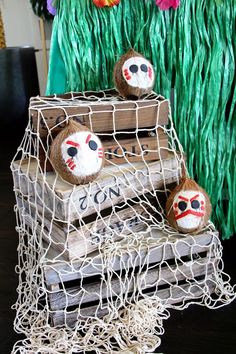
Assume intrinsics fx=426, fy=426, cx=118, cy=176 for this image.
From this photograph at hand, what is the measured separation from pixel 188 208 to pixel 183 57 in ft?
1.20

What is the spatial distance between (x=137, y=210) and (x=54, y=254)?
20 cm

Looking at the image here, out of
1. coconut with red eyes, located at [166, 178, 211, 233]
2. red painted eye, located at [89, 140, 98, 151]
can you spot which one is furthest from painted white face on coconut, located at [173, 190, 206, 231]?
red painted eye, located at [89, 140, 98, 151]

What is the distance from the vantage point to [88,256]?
2.75 ft

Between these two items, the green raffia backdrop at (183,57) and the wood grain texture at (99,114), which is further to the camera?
the green raffia backdrop at (183,57)

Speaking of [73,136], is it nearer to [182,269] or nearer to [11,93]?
[182,269]

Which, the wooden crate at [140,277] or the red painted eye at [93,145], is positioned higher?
the red painted eye at [93,145]

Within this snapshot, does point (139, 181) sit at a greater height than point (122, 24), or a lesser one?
lesser

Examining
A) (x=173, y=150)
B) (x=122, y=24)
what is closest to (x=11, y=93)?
(x=122, y=24)

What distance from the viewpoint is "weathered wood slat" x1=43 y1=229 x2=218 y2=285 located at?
0.80 metres

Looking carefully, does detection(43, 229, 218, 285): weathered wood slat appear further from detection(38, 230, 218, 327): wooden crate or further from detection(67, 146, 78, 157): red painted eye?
detection(67, 146, 78, 157): red painted eye

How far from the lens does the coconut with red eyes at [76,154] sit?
767mm

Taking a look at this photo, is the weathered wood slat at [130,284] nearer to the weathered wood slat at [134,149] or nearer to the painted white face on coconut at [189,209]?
the painted white face on coconut at [189,209]

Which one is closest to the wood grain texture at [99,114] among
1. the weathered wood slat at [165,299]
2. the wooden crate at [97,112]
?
the wooden crate at [97,112]

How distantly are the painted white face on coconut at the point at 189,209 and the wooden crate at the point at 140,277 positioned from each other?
33 millimetres
